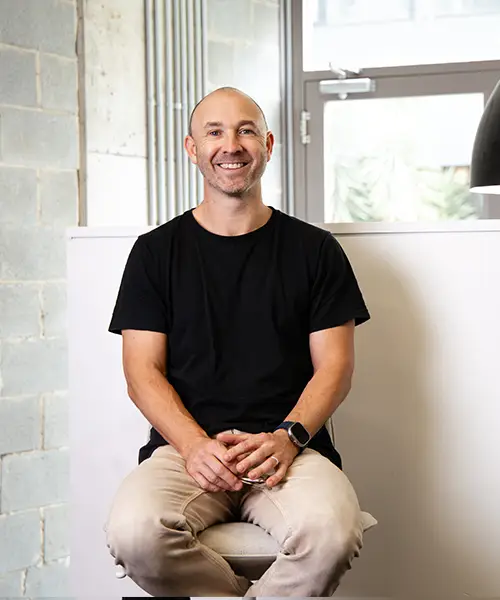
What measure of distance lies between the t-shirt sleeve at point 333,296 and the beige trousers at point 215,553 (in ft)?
1.15

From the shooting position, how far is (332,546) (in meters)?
1.82

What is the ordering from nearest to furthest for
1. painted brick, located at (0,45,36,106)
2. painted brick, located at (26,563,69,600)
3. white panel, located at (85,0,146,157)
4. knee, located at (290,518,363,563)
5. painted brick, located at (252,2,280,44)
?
knee, located at (290,518,363,563) < painted brick, located at (0,45,36,106) < painted brick, located at (26,563,69,600) < white panel, located at (85,0,146,157) < painted brick, located at (252,2,280,44)

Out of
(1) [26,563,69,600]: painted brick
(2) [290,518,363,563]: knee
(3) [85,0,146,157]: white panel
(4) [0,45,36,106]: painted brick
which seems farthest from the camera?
(3) [85,0,146,157]: white panel

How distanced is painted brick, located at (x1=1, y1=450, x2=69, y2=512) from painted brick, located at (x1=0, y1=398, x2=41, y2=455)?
0.03m

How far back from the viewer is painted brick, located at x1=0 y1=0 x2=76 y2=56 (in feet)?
10.3

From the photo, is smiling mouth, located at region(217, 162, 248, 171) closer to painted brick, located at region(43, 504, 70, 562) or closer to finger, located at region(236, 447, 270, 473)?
finger, located at region(236, 447, 270, 473)

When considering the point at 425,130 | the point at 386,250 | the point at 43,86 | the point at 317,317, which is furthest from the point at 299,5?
the point at 317,317

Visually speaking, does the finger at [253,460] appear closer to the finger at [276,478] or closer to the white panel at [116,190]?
the finger at [276,478]

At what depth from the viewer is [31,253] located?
3230 mm

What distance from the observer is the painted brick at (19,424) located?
3162mm

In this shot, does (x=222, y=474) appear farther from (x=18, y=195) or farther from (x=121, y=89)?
(x=121, y=89)

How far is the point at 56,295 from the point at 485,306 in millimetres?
1491

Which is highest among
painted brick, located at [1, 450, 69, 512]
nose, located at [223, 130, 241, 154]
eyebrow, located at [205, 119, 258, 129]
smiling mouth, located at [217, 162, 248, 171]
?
eyebrow, located at [205, 119, 258, 129]

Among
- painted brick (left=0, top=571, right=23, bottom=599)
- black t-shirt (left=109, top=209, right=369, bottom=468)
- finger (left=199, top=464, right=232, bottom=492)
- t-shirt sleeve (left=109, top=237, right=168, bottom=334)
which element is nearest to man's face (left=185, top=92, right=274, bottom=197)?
black t-shirt (left=109, top=209, right=369, bottom=468)
